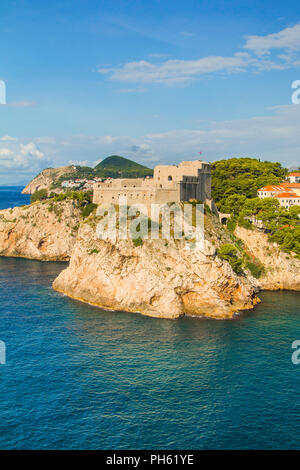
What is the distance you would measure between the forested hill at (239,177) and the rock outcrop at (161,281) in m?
27.8

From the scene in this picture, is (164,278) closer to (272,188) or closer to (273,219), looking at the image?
(273,219)

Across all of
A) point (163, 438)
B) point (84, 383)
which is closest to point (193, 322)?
point (84, 383)

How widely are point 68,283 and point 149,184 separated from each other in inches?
869

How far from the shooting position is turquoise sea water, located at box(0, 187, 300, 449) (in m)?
28.2

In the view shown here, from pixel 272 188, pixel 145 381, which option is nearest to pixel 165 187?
pixel 272 188

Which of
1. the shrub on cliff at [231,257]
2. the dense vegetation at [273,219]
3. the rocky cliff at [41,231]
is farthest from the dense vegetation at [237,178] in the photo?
the rocky cliff at [41,231]

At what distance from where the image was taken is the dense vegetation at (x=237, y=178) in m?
82.2

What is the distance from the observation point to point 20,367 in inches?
1465

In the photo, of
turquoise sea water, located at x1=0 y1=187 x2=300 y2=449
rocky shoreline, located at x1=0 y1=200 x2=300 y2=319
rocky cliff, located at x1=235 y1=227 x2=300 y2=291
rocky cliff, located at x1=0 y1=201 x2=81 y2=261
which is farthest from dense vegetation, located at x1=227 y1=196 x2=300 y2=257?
rocky cliff, located at x1=0 y1=201 x2=81 y2=261

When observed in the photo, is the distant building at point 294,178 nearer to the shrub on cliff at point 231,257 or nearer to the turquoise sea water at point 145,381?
the shrub on cliff at point 231,257

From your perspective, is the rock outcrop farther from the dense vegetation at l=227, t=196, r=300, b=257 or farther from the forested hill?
the forested hill

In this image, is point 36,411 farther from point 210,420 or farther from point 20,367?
point 210,420

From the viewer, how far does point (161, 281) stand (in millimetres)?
51781

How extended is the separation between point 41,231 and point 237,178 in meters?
45.4
